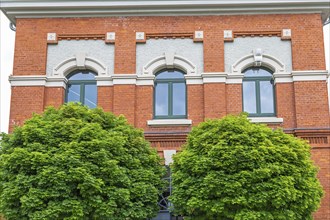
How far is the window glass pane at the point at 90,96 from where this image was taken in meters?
17.8

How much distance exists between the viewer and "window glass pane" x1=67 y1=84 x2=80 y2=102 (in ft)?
59.1

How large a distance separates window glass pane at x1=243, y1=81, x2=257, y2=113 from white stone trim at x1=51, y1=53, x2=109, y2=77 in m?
4.78

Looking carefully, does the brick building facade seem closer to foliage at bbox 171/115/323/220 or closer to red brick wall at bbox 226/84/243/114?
red brick wall at bbox 226/84/243/114

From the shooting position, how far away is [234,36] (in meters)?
18.0

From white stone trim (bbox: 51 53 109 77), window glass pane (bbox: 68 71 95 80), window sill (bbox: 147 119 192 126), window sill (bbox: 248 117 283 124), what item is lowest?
window sill (bbox: 147 119 192 126)

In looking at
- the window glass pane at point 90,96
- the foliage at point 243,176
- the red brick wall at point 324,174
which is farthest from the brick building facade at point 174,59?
the foliage at point 243,176

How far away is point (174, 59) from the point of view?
1781 cm

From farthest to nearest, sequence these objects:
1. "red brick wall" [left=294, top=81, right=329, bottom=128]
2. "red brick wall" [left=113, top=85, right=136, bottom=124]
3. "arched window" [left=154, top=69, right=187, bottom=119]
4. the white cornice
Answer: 1. the white cornice
2. "arched window" [left=154, top=69, right=187, bottom=119]
3. "red brick wall" [left=113, top=85, right=136, bottom=124]
4. "red brick wall" [left=294, top=81, right=329, bottom=128]

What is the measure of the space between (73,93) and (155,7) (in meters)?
4.03

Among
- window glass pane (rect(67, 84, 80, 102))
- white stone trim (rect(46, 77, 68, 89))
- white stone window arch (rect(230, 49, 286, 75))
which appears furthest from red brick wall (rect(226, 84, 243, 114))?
white stone trim (rect(46, 77, 68, 89))

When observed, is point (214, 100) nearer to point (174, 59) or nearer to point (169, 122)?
point (169, 122)

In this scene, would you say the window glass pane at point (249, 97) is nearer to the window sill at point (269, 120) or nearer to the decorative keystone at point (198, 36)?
the window sill at point (269, 120)

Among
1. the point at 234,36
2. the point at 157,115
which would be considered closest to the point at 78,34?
the point at 157,115

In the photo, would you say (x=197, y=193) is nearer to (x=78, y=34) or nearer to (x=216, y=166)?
(x=216, y=166)
